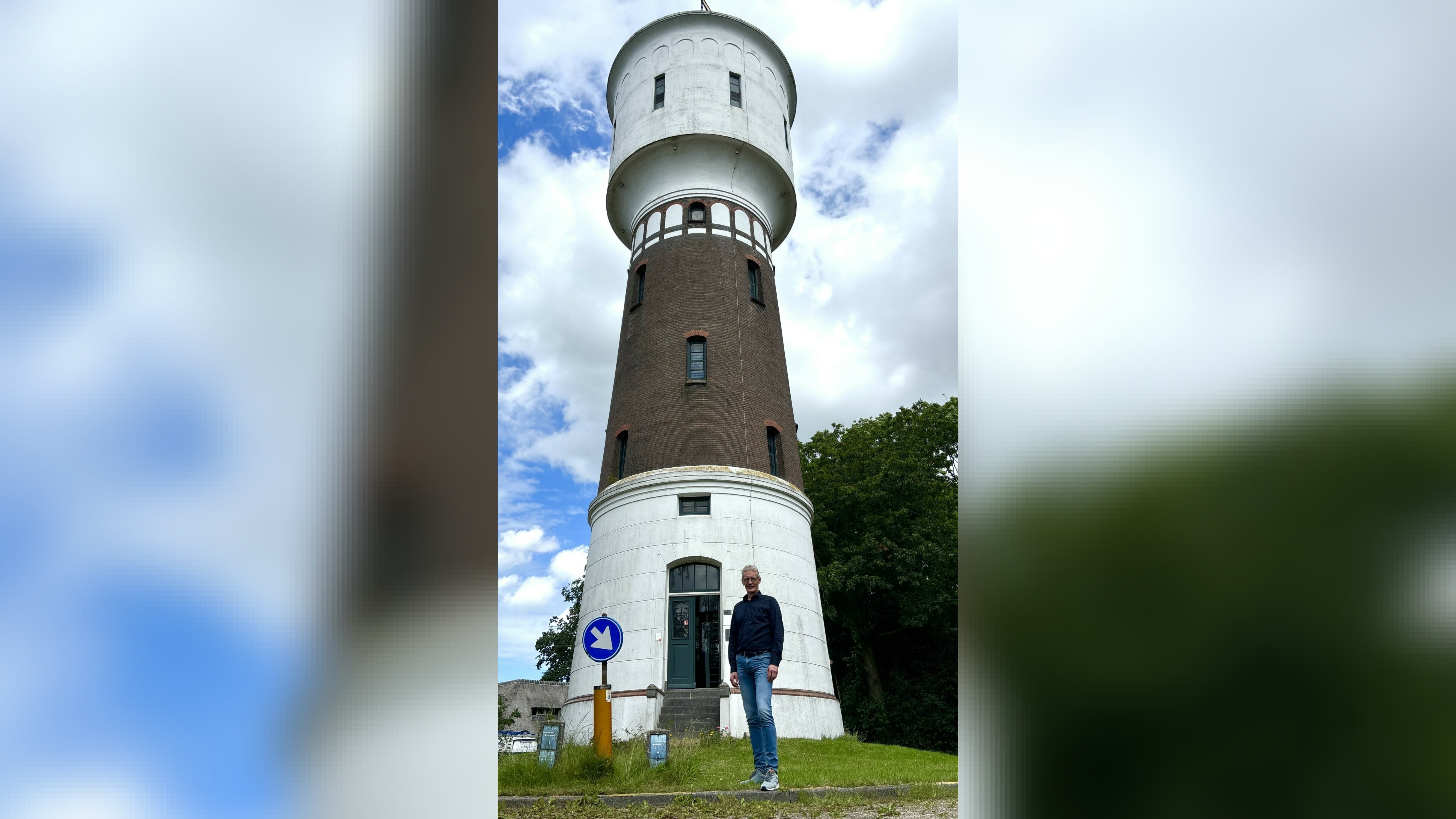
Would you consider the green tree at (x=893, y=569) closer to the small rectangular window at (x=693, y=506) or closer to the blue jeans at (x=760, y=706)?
the small rectangular window at (x=693, y=506)

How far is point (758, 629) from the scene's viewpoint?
8.56m

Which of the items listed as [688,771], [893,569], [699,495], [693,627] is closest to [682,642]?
[693,627]

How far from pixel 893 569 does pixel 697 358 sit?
11.9 metres

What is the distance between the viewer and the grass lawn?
8.87 m

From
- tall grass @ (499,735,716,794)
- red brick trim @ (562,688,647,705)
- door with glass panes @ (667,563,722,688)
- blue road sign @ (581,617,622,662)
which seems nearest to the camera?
tall grass @ (499,735,716,794)

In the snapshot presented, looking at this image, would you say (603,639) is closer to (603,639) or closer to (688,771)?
(603,639)

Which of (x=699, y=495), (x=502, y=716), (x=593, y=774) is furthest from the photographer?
(x=502, y=716)

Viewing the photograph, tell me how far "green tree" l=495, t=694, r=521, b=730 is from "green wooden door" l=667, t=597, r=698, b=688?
3759 millimetres

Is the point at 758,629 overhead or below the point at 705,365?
below

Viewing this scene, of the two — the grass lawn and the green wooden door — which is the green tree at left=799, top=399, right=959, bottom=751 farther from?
the grass lawn
